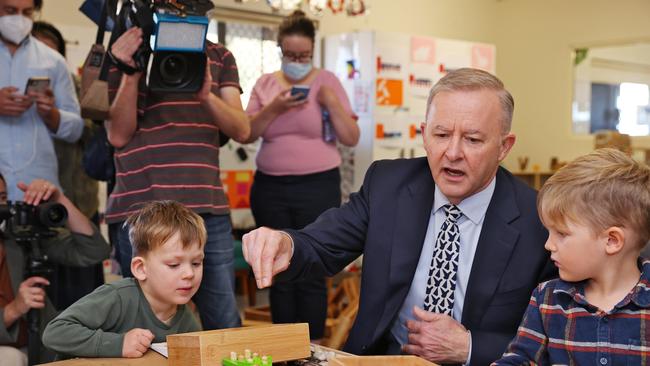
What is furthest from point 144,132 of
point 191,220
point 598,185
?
point 598,185

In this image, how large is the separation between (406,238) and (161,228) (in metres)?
0.68

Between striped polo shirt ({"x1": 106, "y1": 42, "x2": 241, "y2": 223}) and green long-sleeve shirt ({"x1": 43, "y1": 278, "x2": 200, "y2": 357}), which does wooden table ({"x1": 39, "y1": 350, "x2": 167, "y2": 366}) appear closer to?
green long-sleeve shirt ({"x1": 43, "y1": 278, "x2": 200, "y2": 357})

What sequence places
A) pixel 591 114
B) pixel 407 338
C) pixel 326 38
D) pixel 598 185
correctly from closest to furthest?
pixel 598 185, pixel 407 338, pixel 326 38, pixel 591 114

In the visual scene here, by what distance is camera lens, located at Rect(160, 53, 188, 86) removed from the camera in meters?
2.58

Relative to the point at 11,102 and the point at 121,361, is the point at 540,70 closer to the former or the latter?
the point at 11,102

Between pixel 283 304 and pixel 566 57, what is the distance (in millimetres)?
5842

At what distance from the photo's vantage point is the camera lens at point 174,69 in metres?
2.58

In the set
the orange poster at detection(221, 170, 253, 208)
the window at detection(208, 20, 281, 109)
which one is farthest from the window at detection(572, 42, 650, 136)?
the orange poster at detection(221, 170, 253, 208)

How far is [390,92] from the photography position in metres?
6.43

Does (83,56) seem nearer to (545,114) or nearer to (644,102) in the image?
(545,114)

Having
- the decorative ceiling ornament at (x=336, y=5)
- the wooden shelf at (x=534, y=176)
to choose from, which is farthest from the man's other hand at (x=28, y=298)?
the wooden shelf at (x=534, y=176)

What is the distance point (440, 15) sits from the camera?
810cm

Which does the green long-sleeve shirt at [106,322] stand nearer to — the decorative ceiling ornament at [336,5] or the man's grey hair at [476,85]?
the man's grey hair at [476,85]

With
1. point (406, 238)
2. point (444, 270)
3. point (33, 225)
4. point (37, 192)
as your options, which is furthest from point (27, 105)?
point (444, 270)
